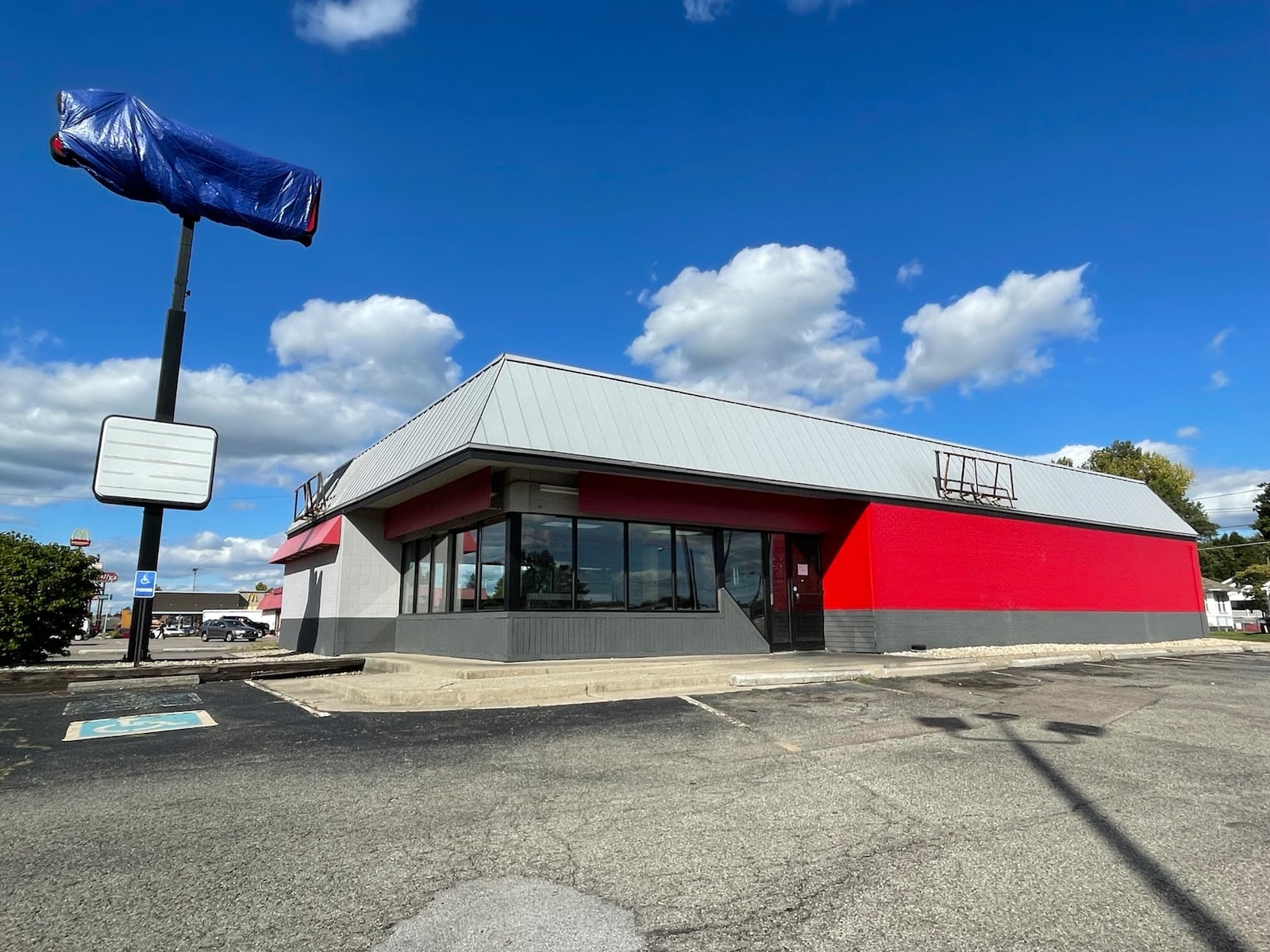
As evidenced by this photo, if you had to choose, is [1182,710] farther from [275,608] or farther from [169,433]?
[275,608]

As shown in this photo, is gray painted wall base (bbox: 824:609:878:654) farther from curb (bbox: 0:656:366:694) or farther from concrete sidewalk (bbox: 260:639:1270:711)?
curb (bbox: 0:656:366:694)

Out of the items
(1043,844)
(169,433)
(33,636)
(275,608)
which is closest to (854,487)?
(1043,844)

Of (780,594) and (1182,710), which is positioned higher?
(780,594)

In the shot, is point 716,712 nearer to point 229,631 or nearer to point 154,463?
point 154,463

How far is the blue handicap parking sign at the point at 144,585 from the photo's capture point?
589 inches

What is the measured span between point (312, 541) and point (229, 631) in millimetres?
36742

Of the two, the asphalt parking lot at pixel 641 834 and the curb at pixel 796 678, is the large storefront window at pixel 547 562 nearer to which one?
the curb at pixel 796 678

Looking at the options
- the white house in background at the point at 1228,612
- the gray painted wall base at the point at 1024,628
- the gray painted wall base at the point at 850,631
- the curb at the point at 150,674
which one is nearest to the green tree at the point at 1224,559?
the white house in background at the point at 1228,612

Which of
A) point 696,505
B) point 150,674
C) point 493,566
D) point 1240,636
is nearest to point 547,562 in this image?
point 493,566

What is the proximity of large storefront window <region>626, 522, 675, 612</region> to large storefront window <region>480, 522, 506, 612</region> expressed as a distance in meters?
2.59

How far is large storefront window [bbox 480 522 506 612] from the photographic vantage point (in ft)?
46.0

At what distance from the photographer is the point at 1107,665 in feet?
49.9

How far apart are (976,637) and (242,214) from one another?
20439 millimetres

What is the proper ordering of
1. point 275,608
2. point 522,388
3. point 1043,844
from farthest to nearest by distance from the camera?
point 275,608, point 522,388, point 1043,844
